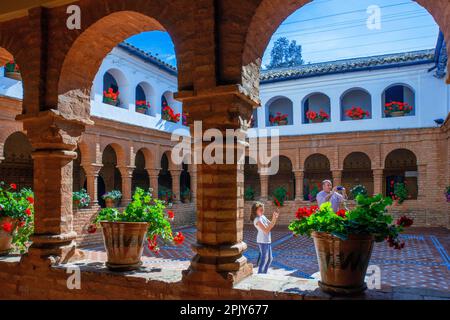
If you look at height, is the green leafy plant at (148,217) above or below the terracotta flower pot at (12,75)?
below

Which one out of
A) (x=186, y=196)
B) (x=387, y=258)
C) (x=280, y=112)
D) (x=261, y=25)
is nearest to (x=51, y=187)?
(x=261, y=25)

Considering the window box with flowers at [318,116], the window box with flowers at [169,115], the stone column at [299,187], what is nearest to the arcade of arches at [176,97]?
the window box with flowers at [169,115]

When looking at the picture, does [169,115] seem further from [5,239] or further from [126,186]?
[5,239]

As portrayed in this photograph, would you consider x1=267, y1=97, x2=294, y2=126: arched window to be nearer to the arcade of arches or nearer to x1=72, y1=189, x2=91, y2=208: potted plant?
x1=72, y1=189, x2=91, y2=208: potted plant

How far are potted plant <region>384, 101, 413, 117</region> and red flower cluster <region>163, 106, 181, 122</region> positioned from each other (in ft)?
32.9

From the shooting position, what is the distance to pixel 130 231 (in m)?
4.68

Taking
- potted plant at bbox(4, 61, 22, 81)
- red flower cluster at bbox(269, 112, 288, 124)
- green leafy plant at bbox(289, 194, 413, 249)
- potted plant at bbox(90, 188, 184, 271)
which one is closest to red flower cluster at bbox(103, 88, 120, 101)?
potted plant at bbox(4, 61, 22, 81)

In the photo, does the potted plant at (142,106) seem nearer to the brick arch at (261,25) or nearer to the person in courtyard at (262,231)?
the person in courtyard at (262,231)

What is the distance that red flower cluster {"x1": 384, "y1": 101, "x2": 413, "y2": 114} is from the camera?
17859 millimetres

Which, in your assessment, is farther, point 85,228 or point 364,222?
point 85,228

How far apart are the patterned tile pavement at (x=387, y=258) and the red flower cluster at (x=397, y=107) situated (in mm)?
5802

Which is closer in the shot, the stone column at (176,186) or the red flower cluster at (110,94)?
the red flower cluster at (110,94)

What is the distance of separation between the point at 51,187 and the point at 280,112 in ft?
57.6

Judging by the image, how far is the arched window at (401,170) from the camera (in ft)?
64.8
